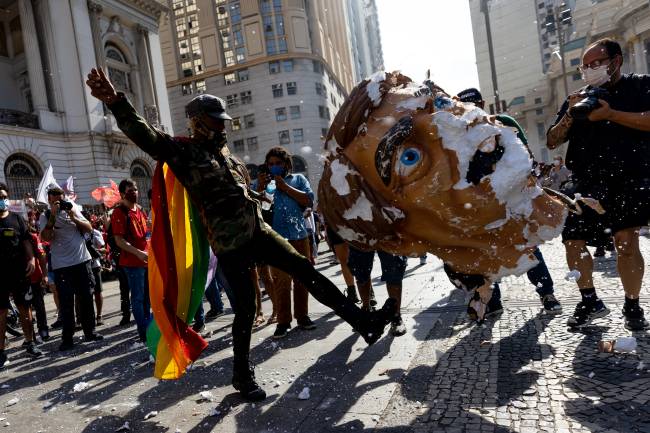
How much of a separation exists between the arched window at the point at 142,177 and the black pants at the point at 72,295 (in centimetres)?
2308

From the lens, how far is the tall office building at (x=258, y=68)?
46.8 meters

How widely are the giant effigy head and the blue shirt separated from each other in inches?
78.2

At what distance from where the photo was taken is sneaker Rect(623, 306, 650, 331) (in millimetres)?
3011

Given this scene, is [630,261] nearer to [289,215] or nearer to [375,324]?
[375,324]

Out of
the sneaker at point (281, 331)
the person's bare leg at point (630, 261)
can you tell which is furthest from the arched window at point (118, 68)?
the person's bare leg at point (630, 261)

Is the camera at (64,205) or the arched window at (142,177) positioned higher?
the arched window at (142,177)

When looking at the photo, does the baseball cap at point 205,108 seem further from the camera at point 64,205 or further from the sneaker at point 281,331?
the camera at point 64,205

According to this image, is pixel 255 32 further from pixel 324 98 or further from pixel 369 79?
pixel 369 79

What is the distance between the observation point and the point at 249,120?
157ft

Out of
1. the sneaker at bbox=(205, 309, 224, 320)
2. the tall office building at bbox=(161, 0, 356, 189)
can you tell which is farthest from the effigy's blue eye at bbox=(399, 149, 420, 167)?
the tall office building at bbox=(161, 0, 356, 189)

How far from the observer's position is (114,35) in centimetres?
2780

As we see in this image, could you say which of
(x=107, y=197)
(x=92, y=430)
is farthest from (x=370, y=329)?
(x=107, y=197)

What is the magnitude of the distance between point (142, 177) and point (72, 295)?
991 inches

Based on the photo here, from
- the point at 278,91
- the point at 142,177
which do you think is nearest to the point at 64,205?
the point at 142,177
